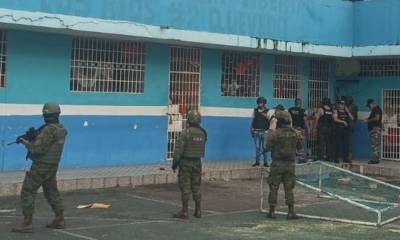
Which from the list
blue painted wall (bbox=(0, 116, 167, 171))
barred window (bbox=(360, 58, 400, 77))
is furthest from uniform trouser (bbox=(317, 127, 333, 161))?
blue painted wall (bbox=(0, 116, 167, 171))

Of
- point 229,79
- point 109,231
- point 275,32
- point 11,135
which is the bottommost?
point 109,231

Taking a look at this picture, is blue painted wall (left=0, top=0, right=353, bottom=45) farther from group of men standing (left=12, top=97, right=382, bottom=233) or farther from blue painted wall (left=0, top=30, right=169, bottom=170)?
group of men standing (left=12, top=97, right=382, bottom=233)

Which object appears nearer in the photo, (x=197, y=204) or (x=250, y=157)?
(x=197, y=204)

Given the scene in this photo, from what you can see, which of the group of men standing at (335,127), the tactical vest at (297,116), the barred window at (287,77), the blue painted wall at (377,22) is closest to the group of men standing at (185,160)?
the tactical vest at (297,116)

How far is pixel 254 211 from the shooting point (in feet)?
32.2

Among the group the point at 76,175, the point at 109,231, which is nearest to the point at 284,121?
the point at 109,231

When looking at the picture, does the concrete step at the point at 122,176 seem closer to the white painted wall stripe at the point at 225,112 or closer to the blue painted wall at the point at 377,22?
the white painted wall stripe at the point at 225,112

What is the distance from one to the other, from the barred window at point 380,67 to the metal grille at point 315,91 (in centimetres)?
105

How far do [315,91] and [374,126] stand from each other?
2.35m

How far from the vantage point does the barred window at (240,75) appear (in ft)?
50.9

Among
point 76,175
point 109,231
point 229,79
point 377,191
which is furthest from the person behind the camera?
point 229,79

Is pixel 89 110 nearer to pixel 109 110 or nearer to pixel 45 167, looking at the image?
pixel 109 110

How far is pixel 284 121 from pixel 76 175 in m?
4.47

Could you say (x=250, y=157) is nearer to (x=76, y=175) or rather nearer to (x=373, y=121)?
(x=373, y=121)
